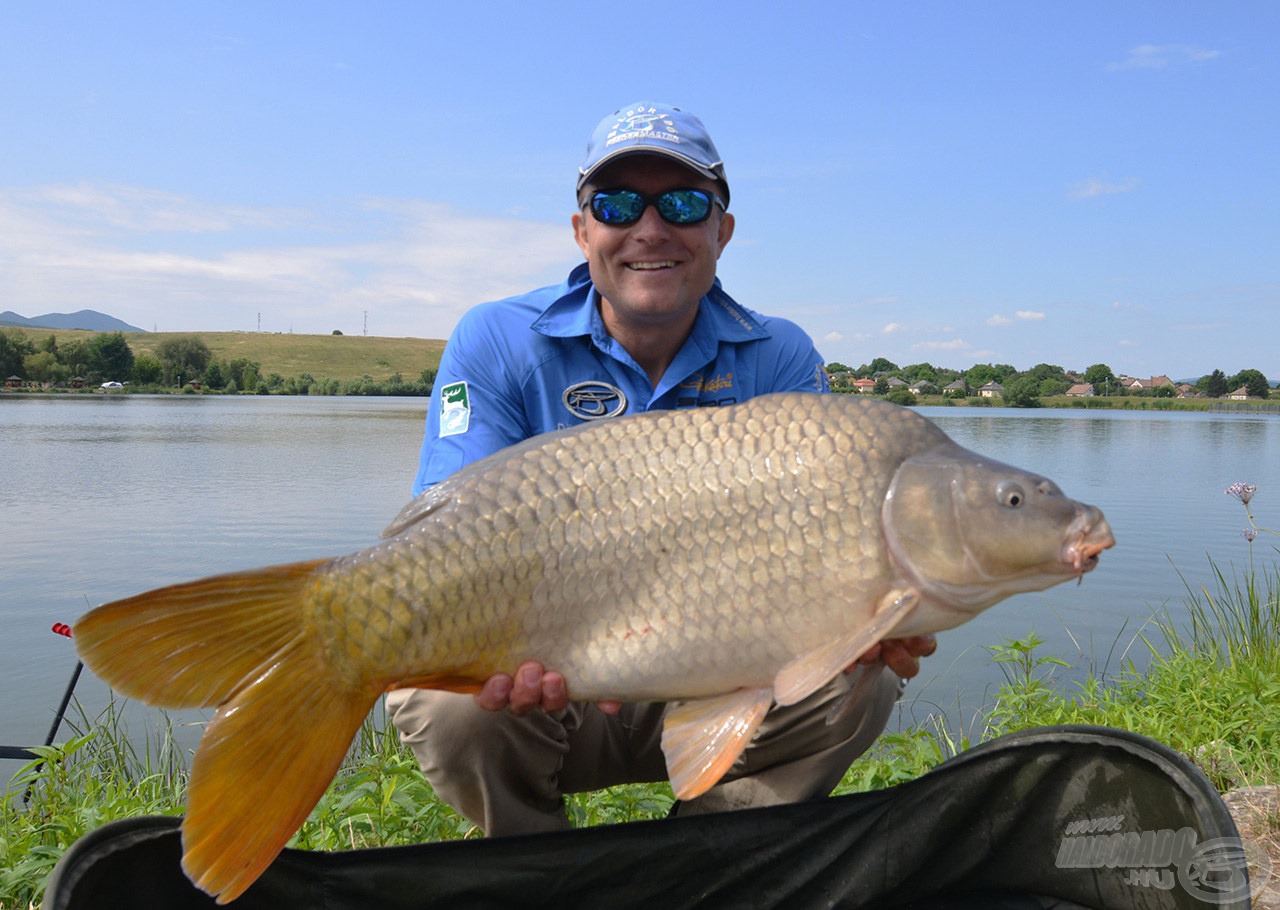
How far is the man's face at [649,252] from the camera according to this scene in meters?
1.99

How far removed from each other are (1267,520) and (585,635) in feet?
28.9

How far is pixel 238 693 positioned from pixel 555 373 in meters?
1.00

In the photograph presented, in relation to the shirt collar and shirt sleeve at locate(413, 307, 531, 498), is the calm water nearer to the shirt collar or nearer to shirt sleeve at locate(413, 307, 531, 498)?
the shirt collar

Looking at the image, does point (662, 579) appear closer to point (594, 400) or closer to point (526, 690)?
point (526, 690)

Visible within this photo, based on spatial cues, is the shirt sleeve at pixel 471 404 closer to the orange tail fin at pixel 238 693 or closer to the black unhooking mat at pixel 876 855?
the orange tail fin at pixel 238 693

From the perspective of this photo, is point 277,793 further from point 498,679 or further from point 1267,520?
point 1267,520

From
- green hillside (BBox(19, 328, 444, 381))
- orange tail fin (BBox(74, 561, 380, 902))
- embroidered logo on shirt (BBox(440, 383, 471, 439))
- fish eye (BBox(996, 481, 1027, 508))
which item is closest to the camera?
orange tail fin (BBox(74, 561, 380, 902))

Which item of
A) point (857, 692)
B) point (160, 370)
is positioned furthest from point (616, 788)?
point (160, 370)

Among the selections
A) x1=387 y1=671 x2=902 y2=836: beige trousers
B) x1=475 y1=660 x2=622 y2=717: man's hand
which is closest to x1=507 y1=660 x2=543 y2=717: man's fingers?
x1=475 y1=660 x2=622 y2=717: man's hand

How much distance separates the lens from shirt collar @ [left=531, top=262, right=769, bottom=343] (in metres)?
2.06

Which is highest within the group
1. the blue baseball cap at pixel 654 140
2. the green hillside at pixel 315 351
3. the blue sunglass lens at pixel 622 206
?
the green hillside at pixel 315 351

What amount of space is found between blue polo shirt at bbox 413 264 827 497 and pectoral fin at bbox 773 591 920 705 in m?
0.85

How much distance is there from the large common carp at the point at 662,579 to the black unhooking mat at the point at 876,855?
10.5 inches

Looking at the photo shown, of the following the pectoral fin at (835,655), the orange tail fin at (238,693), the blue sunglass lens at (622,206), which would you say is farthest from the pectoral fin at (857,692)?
the blue sunglass lens at (622,206)
